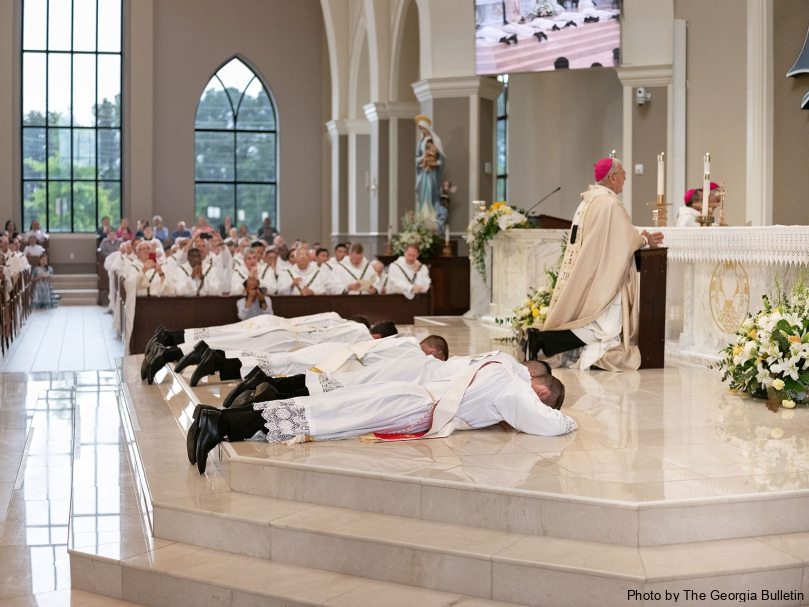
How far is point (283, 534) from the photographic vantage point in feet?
14.2

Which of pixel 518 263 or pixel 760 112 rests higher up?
pixel 760 112

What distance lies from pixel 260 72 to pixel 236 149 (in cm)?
188

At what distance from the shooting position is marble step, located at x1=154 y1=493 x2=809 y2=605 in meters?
3.79

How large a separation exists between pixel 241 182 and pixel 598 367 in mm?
17361

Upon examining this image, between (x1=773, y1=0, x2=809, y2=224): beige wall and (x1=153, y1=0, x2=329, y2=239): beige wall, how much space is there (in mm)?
14452

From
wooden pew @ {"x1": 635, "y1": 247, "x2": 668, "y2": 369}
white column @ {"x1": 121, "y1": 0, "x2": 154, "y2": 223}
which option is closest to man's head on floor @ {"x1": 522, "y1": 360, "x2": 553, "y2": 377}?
wooden pew @ {"x1": 635, "y1": 247, "x2": 668, "y2": 369}

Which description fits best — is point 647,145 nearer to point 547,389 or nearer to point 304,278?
point 304,278

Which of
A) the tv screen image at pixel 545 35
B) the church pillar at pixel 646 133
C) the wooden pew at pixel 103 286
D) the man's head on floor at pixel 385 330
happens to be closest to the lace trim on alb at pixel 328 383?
the man's head on floor at pixel 385 330

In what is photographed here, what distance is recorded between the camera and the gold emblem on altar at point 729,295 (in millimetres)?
7793

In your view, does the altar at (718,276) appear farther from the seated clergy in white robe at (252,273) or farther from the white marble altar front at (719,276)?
the seated clergy in white robe at (252,273)

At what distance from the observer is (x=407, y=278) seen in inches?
484

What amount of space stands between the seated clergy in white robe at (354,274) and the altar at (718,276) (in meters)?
4.46

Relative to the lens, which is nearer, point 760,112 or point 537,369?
point 537,369

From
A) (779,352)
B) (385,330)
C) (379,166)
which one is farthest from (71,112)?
(779,352)
